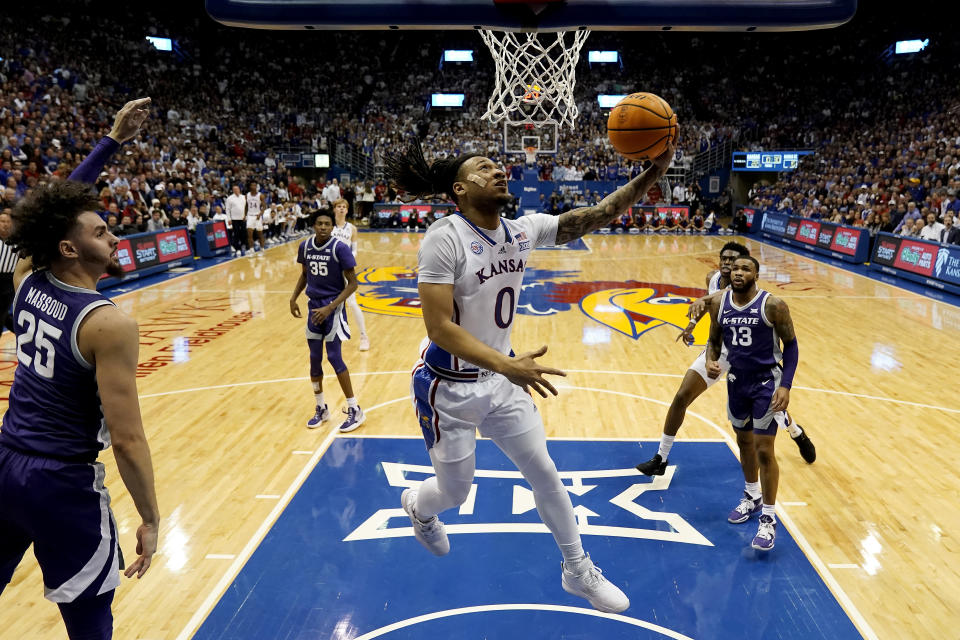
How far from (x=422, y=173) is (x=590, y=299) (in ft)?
32.5

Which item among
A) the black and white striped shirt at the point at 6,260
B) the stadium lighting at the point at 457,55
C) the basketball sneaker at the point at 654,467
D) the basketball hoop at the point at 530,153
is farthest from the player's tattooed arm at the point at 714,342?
the stadium lighting at the point at 457,55

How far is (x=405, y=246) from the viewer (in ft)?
68.3

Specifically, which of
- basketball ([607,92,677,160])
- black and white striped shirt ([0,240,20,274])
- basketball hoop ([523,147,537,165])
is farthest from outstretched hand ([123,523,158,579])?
basketball hoop ([523,147,537,165])

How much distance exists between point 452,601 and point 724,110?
117ft

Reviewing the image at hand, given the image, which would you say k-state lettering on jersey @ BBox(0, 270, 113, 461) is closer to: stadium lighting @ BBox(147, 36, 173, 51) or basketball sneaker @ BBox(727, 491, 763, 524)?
basketball sneaker @ BBox(727, 491, 763, 524)

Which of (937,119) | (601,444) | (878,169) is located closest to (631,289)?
(601,444)

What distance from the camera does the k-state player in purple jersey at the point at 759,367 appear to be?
4547 millimetres

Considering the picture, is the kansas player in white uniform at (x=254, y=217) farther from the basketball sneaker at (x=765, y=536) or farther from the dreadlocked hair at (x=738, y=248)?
the basketball sneaker at (x=765, y=536)

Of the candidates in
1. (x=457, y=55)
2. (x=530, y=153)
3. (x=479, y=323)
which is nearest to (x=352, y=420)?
(x=479, y=323)

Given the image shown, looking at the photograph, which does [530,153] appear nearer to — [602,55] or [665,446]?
[602,55]

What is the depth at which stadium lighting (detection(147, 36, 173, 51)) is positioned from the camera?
3122cm

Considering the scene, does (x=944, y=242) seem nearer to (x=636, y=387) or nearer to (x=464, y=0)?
(x=636, y=387)

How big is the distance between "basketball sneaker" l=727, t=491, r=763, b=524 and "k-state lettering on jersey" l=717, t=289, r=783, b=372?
976 millimetres

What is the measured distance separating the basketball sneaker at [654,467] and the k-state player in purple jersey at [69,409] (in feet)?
12.9
